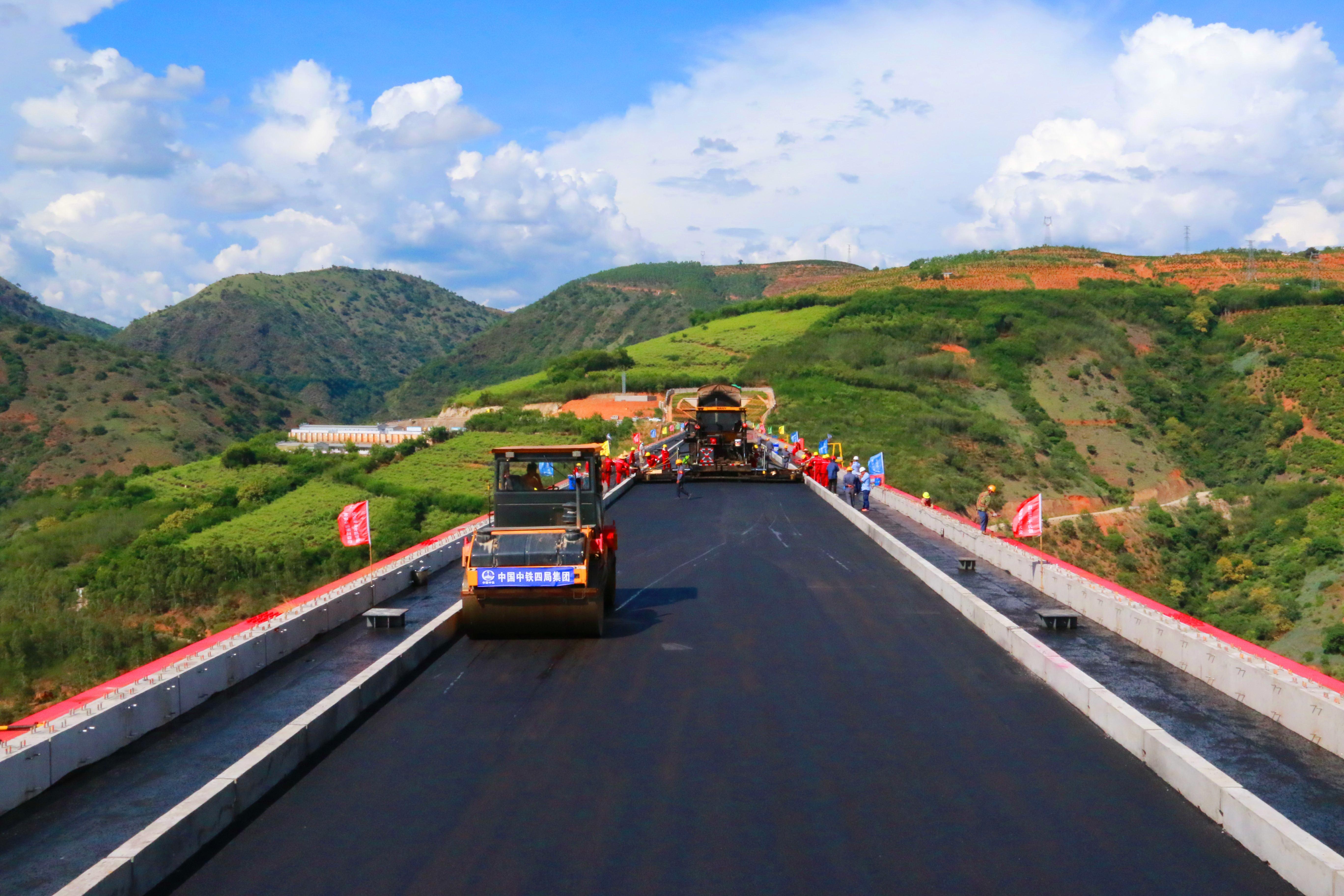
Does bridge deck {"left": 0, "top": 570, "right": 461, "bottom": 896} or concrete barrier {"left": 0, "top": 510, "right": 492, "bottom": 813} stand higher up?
concrete barrier {"left": 0, "top": 510, "right": 492, "bottom": 813}

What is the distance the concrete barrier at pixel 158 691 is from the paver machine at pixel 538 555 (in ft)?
6.97

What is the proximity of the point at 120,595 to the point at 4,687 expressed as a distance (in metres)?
12.3

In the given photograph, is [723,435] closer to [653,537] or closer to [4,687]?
[653,537]

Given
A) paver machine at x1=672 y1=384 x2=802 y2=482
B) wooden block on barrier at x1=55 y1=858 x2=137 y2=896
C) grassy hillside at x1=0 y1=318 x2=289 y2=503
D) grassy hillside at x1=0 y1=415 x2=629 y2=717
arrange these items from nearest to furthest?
wooden block on barrier at x1=55 y1=858 x2=137 y2=896
grassy hillside at x1=0 y1=415 x2=629 y2=717
paver machine at x1=672 y1=384 x2=802 y2=482
grassy hillside at x1=0 y1=318 x2=289 y2=503

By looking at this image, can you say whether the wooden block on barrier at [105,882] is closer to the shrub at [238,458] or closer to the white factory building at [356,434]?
the shrub at [238,458]

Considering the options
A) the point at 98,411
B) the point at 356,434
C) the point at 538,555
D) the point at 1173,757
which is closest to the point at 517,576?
the point at 538,555

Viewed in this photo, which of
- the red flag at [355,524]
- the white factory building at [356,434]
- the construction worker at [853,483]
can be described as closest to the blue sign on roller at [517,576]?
the red flag at [355,524]

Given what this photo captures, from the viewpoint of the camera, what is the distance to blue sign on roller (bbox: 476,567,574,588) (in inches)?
500

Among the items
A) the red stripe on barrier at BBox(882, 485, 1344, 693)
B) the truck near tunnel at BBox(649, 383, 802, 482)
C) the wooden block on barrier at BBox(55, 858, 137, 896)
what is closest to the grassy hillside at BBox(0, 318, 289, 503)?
the truck near tunnel at BBox(649, 383, 802, 482)

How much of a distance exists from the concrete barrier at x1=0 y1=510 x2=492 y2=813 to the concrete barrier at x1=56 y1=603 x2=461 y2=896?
121 centimetres

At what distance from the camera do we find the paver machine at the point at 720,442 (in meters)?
36.4

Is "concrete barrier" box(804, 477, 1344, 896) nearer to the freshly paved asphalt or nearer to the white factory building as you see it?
the freshly paved asphalt

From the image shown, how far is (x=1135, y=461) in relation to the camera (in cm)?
6919

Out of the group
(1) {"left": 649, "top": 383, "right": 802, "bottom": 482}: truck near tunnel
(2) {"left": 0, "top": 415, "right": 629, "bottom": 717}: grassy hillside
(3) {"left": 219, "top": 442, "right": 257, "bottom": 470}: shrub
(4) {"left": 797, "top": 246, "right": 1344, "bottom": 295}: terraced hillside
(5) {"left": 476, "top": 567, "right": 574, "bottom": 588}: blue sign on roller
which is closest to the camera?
(5) {"left": 476, "top": 567, "right": 574, "bottom": 588}: blue sign on roller
